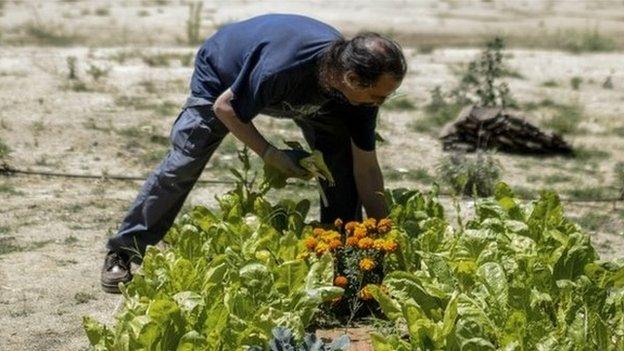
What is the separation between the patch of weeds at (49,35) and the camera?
13.2 m

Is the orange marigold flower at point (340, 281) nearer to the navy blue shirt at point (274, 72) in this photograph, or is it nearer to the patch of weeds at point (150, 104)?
the navy blue shirt at point (274, 72)

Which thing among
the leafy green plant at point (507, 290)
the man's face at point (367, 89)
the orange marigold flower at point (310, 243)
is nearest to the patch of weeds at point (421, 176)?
the leafy green plant at point (507, 290)

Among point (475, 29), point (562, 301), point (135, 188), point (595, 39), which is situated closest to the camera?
point (562, 301)

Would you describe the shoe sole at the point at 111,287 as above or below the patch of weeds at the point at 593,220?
above

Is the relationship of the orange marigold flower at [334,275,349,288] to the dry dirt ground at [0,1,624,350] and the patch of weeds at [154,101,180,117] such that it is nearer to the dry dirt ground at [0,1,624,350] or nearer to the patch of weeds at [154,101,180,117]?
the dry dirt ground at [0,1,624,350]

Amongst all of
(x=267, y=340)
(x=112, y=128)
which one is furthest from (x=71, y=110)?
(x=267, y=340)

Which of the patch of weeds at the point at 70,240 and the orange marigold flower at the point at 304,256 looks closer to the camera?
the orange marigold flower at the point at 304,256

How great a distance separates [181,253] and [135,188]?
250 cm

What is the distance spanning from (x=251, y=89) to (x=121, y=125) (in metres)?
4.29

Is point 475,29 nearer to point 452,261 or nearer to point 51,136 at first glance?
point 51,136

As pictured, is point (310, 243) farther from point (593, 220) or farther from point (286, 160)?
point (593, 220)

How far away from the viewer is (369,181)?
5.12 metres

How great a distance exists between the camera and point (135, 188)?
23.5 ft

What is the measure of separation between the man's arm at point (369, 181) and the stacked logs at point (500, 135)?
10.7 ft
